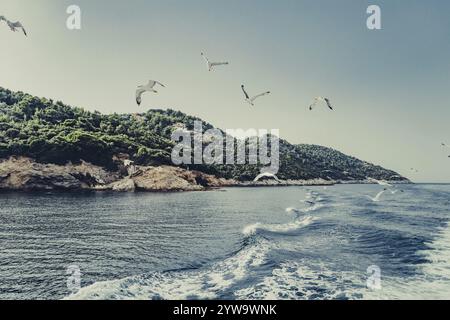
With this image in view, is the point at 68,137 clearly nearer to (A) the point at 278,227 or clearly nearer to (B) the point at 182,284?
(A) the point at 278,227

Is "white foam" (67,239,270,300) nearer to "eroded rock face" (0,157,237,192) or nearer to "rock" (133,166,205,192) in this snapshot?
"eroded rock face" (0,157,237,192)

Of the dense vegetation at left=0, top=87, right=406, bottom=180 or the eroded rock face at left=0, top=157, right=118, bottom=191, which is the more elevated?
the dense vegetation at left=0, top=87, right=406, bottom=180

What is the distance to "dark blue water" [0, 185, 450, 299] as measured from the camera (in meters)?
20.0

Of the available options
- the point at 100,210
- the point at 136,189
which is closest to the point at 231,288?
the point at 100,210

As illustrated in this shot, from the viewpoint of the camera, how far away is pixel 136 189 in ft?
334

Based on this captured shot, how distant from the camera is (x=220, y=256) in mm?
27359

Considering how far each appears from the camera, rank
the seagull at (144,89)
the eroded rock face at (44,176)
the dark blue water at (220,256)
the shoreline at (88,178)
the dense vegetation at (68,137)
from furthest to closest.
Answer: the dense vegetation at (68,137), the shoreline at (88,178), the eroded rock face at (44,176), the seagull at (144,89), the dark blue water at (220,256)

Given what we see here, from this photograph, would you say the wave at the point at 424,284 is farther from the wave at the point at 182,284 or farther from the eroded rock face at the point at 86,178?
the eroded rock face at the point at 86,178

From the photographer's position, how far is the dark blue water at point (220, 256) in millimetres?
20000

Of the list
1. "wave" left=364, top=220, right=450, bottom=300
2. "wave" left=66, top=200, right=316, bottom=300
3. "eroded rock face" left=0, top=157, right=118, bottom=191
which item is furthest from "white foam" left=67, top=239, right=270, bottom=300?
"eroded rock face" left=0, top=157, right=118, bottom=191

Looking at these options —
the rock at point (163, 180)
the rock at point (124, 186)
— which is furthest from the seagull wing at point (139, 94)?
the rock at point (163, 180)

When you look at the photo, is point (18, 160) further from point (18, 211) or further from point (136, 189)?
point (18, 211)

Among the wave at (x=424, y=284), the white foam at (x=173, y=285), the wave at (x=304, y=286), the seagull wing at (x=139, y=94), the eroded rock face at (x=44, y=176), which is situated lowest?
the wave at (x=424, y=284)
